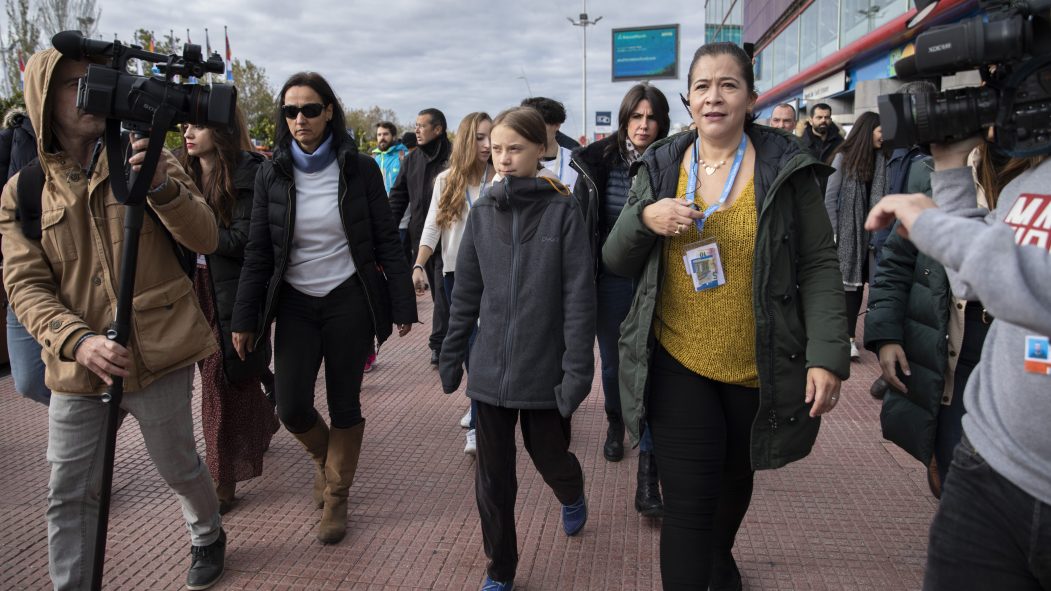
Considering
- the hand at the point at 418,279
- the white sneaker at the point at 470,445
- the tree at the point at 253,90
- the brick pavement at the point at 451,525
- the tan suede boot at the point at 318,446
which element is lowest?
the brick pavement at the point at 451,525

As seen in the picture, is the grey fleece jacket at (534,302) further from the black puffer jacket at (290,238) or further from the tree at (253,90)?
the tree at (253,90)

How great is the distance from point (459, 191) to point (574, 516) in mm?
2241

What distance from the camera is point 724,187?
2.48 metres

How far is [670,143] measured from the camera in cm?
266

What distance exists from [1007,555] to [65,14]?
165ft

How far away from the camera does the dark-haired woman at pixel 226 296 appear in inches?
150

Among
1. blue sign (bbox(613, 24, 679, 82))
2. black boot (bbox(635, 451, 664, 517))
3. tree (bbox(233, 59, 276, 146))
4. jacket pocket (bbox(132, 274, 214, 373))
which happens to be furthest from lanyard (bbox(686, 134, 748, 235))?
tree (bbox(233, 59, 276, 146))

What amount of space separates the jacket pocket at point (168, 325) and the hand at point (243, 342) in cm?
58

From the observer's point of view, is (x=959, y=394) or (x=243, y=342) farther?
(x=243, y=342)

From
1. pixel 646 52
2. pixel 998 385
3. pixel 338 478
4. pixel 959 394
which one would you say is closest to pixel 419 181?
pixel 338 478

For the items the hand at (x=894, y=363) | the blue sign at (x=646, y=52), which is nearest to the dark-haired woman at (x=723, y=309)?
the hand at (x=894, y=363)

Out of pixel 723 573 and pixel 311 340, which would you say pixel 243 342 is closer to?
pixel 311 340

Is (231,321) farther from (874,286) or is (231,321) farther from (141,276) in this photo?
(874,286)

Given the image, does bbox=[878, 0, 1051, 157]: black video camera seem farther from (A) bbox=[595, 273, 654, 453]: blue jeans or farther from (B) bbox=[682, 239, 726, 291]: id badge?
(A) bbox=[595, 273, 654, 453]: blue jeans
